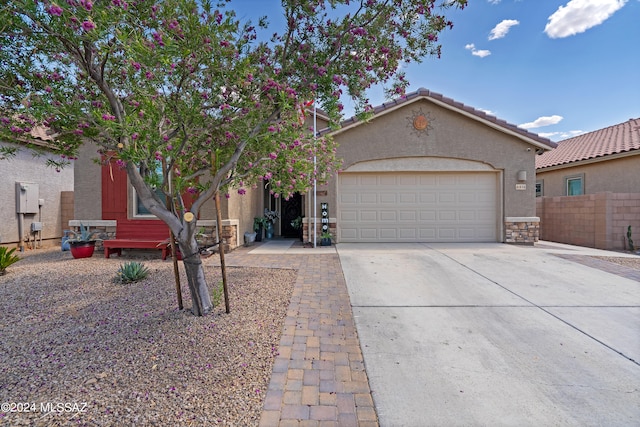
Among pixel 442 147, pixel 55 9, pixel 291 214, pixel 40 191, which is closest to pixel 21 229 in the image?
pixel 40 191

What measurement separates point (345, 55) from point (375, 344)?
11.1 feet

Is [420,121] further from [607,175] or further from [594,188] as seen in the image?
[594,188]

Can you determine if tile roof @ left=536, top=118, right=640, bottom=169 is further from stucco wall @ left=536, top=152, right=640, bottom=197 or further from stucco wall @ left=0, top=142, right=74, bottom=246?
stucco wall @ left=0, top=142, right=74, bottom=246

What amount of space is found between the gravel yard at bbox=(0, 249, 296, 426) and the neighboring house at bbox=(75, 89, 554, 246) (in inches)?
191

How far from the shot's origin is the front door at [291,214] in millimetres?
12375

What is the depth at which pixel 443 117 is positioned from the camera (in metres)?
9.51

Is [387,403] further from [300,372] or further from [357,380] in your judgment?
[300,372]

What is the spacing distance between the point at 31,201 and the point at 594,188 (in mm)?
20035

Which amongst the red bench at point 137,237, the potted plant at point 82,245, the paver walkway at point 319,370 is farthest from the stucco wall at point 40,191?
the paver walkway at point 319,370

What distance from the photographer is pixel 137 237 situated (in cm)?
814

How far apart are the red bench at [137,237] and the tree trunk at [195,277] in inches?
175

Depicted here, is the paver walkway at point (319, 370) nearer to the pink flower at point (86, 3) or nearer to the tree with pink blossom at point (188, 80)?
the tree with pink blossom at point (188, 80)

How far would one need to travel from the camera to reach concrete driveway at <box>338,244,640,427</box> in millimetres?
2207

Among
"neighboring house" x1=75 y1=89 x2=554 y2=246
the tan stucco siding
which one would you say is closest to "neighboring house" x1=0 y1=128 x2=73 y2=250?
the tan stucco siding
